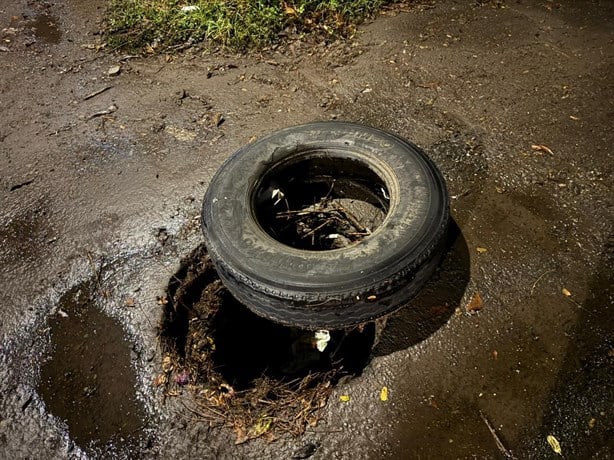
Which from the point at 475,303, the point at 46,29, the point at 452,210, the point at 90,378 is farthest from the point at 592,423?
the point at 46,29

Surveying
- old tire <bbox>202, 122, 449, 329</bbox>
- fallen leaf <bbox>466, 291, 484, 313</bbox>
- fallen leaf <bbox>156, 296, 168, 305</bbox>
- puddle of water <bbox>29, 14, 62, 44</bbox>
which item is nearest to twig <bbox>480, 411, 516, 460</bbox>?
fallen leaf <bbox>466, 291, 484, 313</bbox>

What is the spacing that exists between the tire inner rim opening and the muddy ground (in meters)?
0.61

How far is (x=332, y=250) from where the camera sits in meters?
2.47

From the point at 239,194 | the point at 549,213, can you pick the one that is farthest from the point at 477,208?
the point at 239,194

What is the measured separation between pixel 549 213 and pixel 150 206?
2.87 metres

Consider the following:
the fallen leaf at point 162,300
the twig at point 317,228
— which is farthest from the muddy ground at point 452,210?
the twig at point 317,228

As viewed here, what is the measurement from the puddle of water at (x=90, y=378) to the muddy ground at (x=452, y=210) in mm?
12

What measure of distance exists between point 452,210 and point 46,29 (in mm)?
5374

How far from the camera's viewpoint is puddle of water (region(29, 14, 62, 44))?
5.43 m

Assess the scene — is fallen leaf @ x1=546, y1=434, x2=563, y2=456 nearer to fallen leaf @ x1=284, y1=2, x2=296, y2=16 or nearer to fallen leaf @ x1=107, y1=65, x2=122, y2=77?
fallen leaf @ x1=284, y1=2, x2=296, y2=16

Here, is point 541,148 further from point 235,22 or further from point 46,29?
point 46,29

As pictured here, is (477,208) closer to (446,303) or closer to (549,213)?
(549,213)

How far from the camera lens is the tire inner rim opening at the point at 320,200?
2.89 metres

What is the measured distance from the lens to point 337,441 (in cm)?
235
